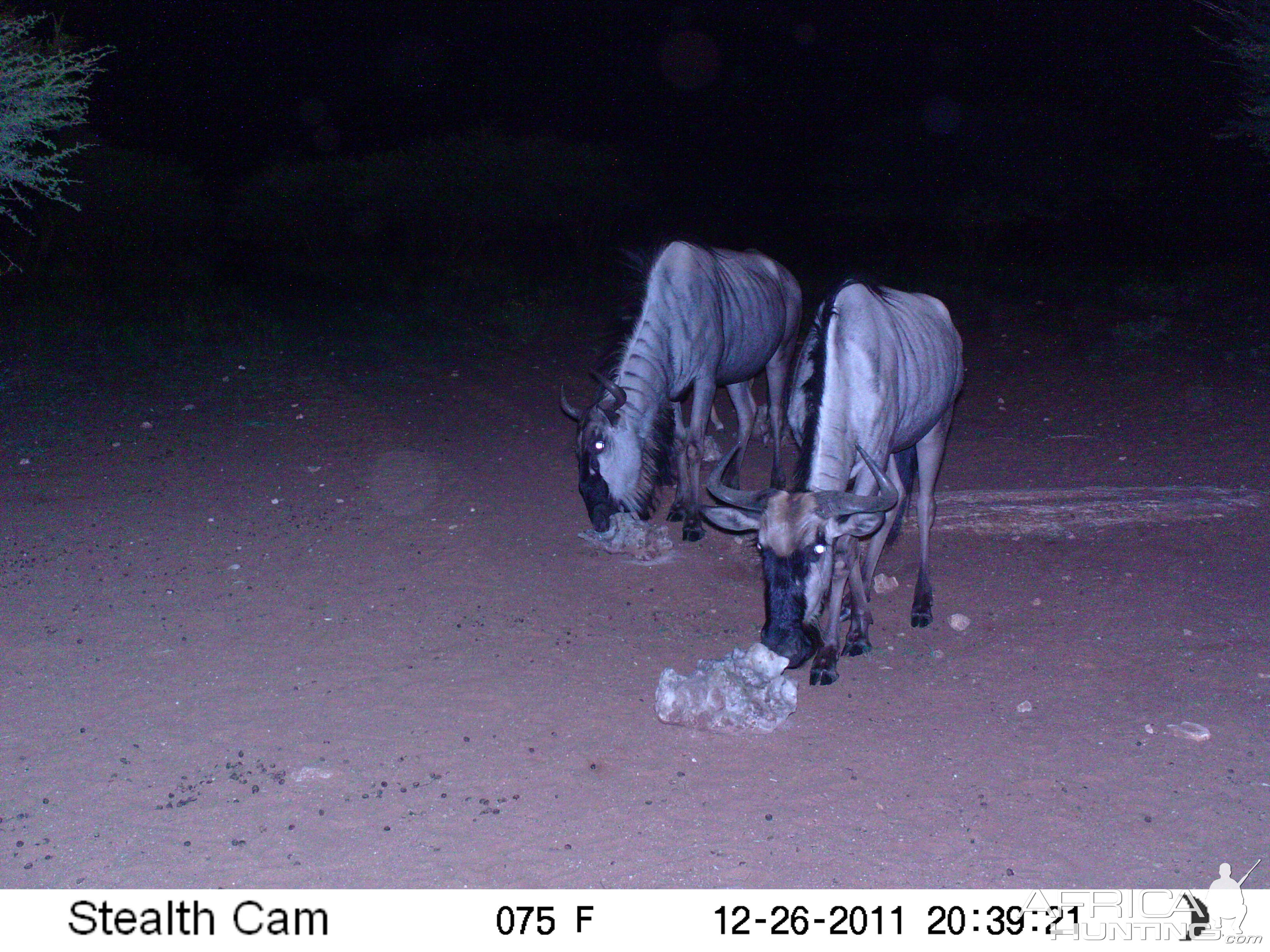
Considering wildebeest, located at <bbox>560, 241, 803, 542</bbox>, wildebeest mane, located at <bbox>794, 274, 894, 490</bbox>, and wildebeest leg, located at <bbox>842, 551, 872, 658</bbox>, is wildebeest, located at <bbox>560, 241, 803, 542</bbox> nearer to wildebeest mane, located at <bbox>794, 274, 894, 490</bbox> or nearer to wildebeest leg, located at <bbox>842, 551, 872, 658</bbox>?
Answer: wildebeest leg, located at <bbox>842, 551, 872, 658</bbox>

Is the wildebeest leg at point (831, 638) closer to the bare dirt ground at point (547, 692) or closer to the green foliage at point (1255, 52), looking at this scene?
the bare dirt ground at point (547, 692)

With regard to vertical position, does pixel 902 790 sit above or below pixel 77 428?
above

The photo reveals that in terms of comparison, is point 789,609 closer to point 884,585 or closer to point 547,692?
point 547,692

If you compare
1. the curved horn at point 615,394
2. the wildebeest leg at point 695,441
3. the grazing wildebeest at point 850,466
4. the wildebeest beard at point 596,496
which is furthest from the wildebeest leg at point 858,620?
the wildebeest leg at point 695,441

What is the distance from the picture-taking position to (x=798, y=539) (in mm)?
4574

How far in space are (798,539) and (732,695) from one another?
725 millimetres

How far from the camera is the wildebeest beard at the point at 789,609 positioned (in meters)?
4.60

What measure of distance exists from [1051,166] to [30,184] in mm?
22648

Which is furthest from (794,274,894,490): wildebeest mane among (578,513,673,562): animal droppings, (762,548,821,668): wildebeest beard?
(578,513,673,562): animal droppings

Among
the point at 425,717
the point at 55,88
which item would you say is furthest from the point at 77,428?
the point at 425,717

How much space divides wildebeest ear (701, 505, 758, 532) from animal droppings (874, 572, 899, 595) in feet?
5.45

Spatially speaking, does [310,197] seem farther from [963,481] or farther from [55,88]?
[963,481]

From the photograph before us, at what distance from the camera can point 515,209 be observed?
2728 cm

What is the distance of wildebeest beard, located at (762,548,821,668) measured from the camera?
181 inches
